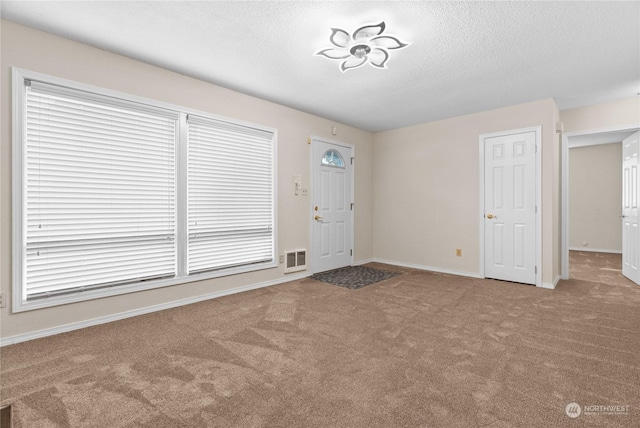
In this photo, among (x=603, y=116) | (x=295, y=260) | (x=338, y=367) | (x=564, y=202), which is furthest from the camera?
(x=295, y=260)

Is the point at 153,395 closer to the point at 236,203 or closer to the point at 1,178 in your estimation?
the point at 1,178

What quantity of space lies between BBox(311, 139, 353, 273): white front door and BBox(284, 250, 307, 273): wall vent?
0.76 ft

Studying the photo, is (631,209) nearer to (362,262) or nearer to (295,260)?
(362,262)

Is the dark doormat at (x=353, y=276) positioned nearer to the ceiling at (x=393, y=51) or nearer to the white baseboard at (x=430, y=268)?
the white baseboard at (x=430, y=268)

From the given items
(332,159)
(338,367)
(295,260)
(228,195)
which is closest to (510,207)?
(332,159)

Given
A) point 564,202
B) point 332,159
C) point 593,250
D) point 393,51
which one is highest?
point 393,51

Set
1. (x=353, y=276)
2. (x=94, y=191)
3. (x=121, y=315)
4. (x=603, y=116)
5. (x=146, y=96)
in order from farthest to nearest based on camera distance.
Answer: (x=353, y=276) → (x=603, y=116) → (x=146, y=96) → (x=121, y=315) → (x=94, y=191)

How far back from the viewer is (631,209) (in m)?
4.56

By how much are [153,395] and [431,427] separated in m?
1.60

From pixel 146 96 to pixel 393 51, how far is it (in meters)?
2.59

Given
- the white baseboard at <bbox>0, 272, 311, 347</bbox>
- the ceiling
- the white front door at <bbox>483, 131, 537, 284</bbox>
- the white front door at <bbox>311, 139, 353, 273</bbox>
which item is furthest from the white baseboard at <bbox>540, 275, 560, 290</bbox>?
the white baseboard at <bbox>0, 272, 311, 347</bbox>

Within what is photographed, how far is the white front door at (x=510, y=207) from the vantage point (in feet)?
Answer: 14.5

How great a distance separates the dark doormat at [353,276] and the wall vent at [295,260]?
0.94 feet

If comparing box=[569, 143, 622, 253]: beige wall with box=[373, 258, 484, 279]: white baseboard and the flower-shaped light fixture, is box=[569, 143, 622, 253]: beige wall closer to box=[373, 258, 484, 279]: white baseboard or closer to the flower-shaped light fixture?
box=[373, 258, 484, 279]: white baseboard
